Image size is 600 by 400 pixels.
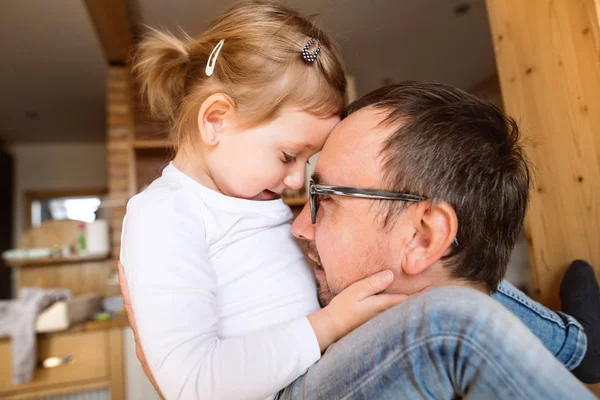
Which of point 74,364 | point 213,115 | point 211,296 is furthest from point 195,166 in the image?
point 74,364

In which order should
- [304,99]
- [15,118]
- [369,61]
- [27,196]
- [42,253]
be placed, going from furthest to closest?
[27,196]
[15,118]
[369,61]
[42,253]
[304,99]

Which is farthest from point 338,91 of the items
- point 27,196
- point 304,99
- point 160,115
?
point 27,196

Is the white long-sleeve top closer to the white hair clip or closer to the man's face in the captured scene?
the man's face

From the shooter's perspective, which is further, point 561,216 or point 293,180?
point 561,216

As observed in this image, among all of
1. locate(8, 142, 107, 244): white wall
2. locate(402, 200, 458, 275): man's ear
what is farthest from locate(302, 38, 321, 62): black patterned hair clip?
locate(8, 142, 107, 244): white wall

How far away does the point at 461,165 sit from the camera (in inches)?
32.0

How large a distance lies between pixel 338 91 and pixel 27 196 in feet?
21.2

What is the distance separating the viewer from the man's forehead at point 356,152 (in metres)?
0.85

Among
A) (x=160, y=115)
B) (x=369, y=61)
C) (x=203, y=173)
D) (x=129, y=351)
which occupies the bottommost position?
(x=129, y=351)

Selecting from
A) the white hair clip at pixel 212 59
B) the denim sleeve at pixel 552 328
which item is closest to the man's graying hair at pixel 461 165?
the denim sleeve at pixel 552 328

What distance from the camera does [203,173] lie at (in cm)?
100

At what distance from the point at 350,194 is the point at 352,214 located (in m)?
0.04

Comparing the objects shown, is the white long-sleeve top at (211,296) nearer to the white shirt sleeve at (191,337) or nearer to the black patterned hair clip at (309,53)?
the white shirt sleeve at (191,337)

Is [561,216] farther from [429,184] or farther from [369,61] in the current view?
[369,61]
